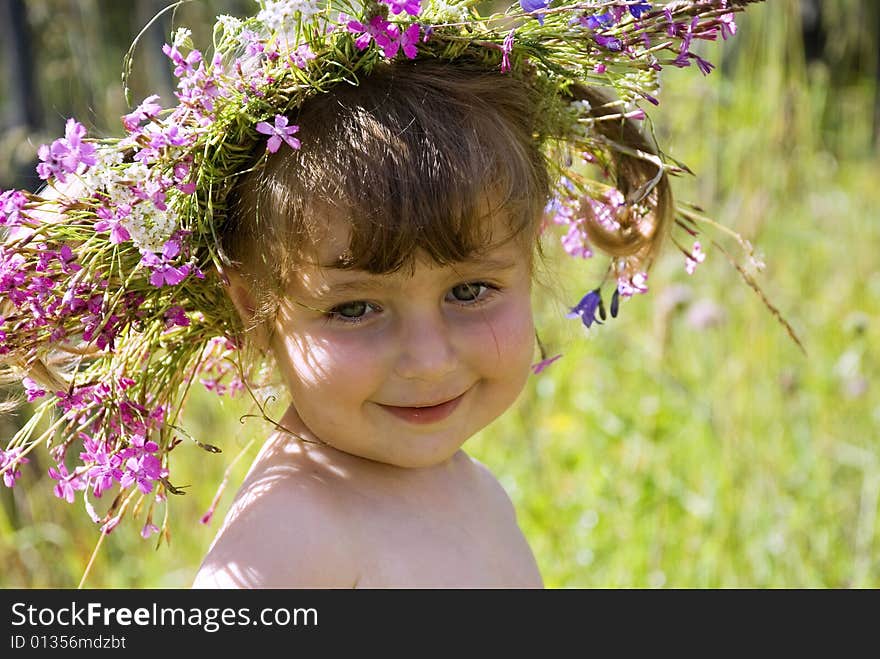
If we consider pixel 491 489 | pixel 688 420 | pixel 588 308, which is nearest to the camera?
pixel 588 308

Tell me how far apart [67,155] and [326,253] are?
11.3 inches

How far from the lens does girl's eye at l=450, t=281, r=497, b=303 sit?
1281 mm

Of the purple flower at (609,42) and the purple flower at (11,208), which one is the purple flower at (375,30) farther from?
the purple flower at (11,208)

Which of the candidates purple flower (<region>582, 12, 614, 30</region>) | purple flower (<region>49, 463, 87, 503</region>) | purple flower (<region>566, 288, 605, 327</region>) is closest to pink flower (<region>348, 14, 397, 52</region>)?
purple flower (<region>582, 12, 614, 30</region>)

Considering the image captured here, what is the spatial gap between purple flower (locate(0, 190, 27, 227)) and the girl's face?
0.30 m

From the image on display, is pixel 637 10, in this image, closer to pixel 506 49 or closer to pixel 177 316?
pixel 506 49

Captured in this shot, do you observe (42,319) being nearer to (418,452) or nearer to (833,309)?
(418,452)

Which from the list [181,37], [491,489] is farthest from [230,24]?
[491,489]

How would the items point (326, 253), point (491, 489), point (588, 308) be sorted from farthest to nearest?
point (491, 489) < point (588, 308) < point (326, 253)

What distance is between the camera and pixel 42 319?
1.19m

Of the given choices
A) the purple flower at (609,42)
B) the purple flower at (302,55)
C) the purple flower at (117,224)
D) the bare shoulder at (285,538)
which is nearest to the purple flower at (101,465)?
the bare shoulder at (285,538)

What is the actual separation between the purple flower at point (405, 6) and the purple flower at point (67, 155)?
337mm

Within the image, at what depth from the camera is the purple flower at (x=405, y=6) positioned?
1118 mm

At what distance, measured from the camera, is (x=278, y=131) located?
3.76 ft
